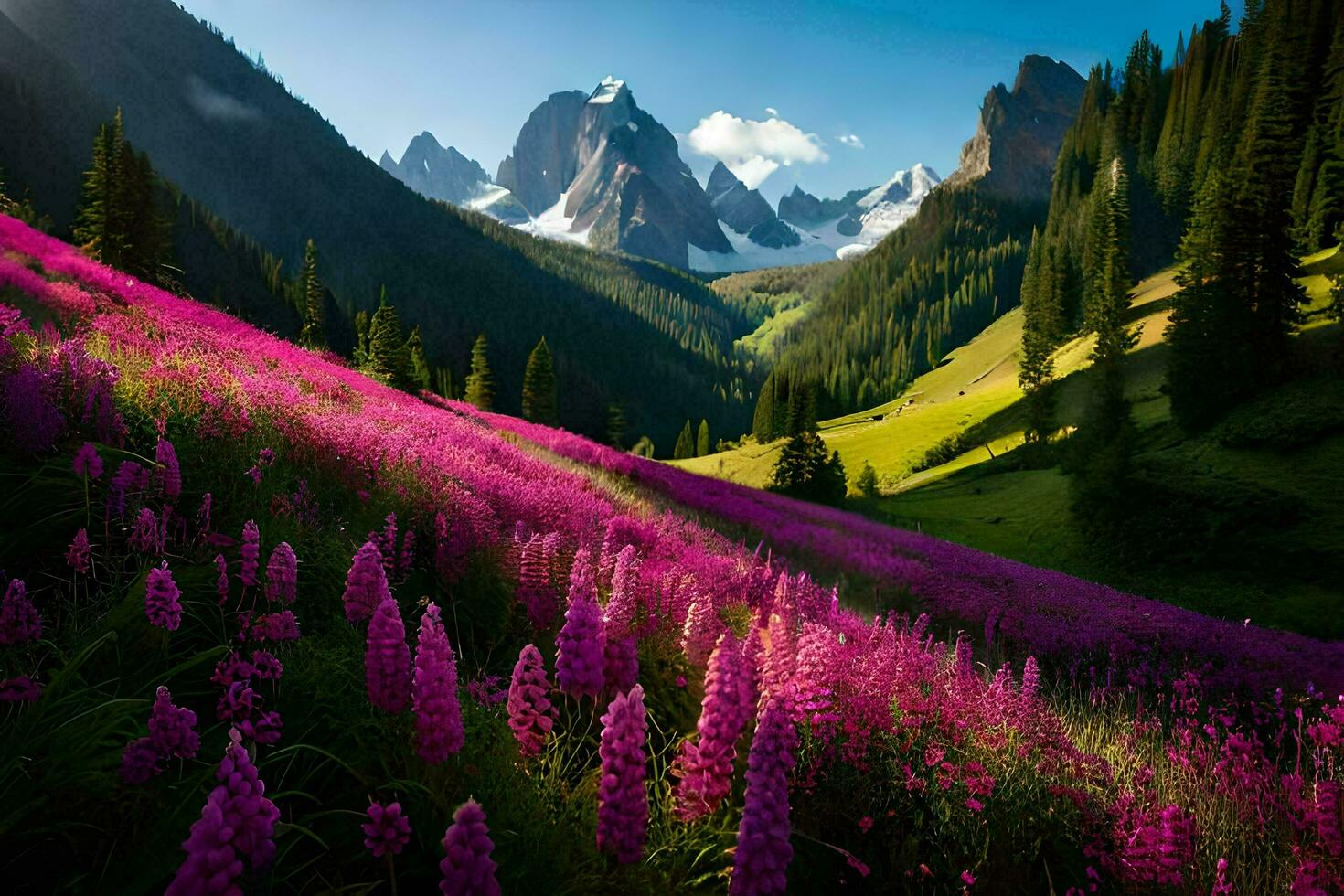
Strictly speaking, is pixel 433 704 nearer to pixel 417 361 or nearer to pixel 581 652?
pixel 581 652

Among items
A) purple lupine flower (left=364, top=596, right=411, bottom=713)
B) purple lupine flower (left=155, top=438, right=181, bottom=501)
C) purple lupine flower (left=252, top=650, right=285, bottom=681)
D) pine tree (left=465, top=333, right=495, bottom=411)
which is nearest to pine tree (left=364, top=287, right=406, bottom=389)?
pine tree (left=465, top=333, right=495, bottom=411)

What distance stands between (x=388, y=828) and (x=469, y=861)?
0.34 metres

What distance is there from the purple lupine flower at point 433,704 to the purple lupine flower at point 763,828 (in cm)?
96

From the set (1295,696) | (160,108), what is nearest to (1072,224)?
(1295,696)

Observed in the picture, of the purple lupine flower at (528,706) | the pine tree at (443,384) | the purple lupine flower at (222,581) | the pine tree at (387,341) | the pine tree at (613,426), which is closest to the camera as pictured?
the purple lupine flower at (528,706)

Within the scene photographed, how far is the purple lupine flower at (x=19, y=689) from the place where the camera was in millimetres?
1911

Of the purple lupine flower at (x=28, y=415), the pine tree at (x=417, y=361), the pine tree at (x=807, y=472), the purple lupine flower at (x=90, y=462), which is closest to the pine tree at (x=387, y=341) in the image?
the pine tree at (x=417, y=361)

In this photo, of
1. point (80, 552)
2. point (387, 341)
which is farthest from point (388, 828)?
point (387, 341)

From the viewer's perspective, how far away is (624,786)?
191 centimetres

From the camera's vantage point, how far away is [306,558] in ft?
12.6

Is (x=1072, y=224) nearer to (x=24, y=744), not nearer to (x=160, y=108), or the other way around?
(x=24, y=744)

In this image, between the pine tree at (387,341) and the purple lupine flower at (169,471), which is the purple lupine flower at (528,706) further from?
the pine tree at (387,341)

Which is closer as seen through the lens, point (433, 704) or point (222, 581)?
point (433, 704)

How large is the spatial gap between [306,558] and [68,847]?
85.8 inches
